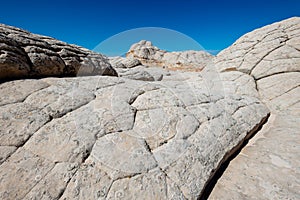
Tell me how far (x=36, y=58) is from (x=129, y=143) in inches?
130

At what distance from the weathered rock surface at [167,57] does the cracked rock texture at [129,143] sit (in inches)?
784


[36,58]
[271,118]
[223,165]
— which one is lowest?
[223,165]

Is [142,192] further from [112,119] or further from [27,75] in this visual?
[27,75]

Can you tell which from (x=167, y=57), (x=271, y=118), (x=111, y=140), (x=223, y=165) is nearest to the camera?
(x=111, y=140)

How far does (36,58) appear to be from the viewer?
4023 mm

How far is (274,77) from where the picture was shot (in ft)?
23.2

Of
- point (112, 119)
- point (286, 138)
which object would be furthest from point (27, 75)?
point (286, 138)

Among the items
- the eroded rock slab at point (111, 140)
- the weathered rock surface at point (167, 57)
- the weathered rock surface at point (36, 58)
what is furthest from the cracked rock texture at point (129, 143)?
the weathered rock surface at point (167, 57)

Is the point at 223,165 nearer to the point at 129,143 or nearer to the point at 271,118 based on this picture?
the point at 129,143

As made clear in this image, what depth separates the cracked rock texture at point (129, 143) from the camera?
2242mm

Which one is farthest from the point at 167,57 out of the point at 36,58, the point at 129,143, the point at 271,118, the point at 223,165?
the point at 129,143

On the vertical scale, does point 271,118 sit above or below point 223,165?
above

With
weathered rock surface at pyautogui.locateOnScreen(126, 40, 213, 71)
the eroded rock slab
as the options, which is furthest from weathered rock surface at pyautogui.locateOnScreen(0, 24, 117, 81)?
weathered rock surface at pyautogui.locateOnScreen(126, 40, 213, 71)

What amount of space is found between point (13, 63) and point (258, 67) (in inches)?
375
